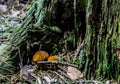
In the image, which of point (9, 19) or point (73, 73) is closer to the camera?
point (73, 73)

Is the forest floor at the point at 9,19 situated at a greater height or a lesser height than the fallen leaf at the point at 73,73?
greater

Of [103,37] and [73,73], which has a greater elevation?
[103,37]

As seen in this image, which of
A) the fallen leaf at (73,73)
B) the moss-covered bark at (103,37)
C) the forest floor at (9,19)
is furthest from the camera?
the forest floor at (9,19)

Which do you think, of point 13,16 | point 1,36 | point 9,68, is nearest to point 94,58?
point 9,68

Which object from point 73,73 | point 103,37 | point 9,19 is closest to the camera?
point 103,37

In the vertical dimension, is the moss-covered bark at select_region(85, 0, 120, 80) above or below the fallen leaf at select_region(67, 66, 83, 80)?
above

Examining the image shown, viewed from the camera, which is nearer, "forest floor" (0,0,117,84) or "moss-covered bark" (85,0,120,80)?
"moss-covered bark" (85,0,120,80)

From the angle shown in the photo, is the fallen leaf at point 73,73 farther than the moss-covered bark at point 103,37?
Yes

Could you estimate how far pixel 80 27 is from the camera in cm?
248

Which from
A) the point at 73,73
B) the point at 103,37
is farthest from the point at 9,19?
the point at 103,37

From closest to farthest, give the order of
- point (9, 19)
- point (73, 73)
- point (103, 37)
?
point (103, 37) → point (73, 73) → point (9, 19)

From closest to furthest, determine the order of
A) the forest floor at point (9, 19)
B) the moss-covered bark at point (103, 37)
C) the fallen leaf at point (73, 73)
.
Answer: the moss-covered bark at point (103, 37) < the fallen leaf at point (73, 73) < the forest floor at point (9, 19)

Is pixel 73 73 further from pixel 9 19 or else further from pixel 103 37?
pixel 9 19

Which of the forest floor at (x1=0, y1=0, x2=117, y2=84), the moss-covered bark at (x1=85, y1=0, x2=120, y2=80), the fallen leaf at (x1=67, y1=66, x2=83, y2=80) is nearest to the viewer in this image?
the moss-covered bark at (x1=85, y1=0, x2=120, y2=80)
